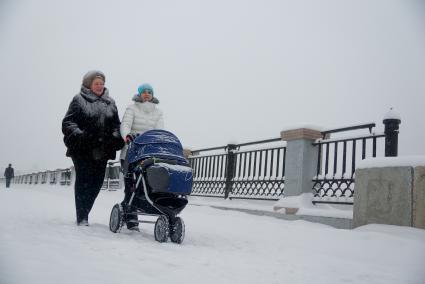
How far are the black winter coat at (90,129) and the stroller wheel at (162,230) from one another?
1309 millimetres

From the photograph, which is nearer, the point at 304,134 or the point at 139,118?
the point at 139,118

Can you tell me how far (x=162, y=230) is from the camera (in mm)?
3850

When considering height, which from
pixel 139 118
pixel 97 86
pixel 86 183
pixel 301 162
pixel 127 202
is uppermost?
pixel 97 86

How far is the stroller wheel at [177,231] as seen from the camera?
3.88 meters

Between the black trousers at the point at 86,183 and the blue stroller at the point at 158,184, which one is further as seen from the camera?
the black trousers at the point at 86,183

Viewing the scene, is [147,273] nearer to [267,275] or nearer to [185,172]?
[267,275]

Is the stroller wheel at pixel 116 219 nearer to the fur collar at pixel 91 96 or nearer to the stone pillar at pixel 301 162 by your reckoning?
Answer: the fur collar at pixel 91 96

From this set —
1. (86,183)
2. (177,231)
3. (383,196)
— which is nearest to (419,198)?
(383,196)

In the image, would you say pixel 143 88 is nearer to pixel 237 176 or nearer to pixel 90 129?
pixel 90 129

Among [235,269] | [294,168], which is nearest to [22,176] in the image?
[294,168]

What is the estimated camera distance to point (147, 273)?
2465 millimetres

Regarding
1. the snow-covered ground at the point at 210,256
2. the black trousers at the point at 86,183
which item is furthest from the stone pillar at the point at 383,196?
the black trousers at the point at 86,183

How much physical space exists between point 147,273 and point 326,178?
512cm

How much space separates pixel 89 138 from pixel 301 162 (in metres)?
4.26
